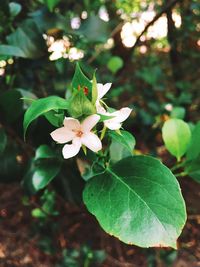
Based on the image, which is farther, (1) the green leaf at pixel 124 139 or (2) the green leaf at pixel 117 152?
(2) the green leaf at pixel 117 152

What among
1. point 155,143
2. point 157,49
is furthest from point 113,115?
point 157,49

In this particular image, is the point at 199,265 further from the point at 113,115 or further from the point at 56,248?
the point at 113,115

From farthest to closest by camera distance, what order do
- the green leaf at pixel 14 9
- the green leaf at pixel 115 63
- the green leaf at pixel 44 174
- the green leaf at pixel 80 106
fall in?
the green leaf at pixel 115 63 → the green leaf at pixel 14 9 → the green leaf at pixel 44 174 → the green leaf at pixel 80 106

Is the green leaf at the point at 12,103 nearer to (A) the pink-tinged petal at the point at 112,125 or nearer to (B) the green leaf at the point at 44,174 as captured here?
(B) the green leaf at the point at 44,174

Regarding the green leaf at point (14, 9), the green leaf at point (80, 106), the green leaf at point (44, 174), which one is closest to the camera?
the green leaf at point (80, 106)

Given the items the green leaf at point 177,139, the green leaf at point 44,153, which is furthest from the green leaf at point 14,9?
the green leaf at point 177,139

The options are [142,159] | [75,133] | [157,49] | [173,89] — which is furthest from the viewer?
[157,49]

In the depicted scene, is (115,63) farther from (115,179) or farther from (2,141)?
(115,179)
